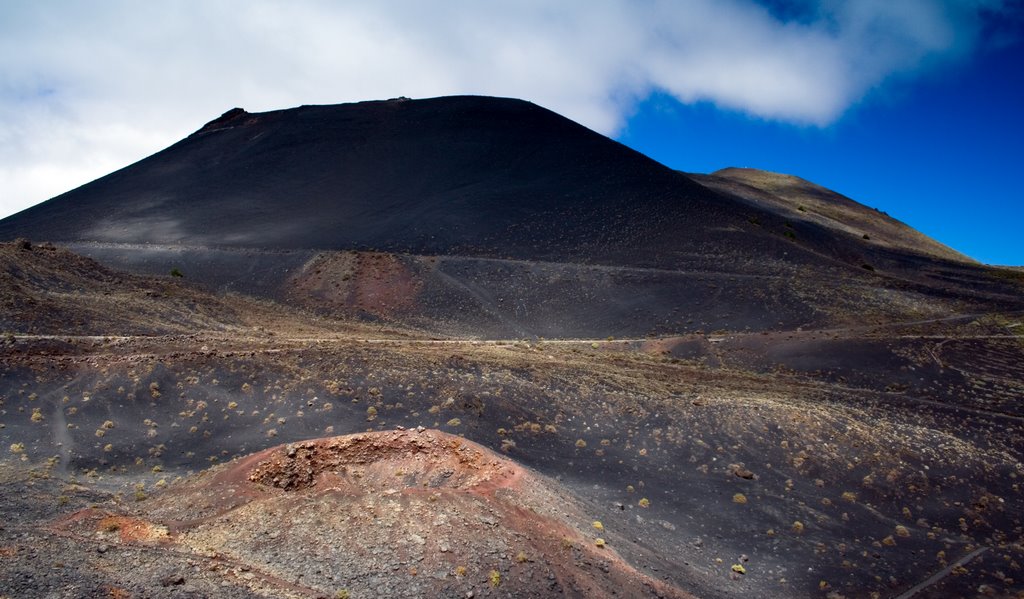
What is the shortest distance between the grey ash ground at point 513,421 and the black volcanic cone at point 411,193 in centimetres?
128

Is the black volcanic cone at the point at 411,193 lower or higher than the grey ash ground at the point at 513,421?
higher

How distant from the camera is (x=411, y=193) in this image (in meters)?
63.4

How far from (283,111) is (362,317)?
52315 mm

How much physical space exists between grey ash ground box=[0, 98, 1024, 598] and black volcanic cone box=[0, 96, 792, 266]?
1278 millimetres

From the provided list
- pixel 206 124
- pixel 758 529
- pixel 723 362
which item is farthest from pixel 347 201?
pixel 758 529

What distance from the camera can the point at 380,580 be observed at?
488 inches

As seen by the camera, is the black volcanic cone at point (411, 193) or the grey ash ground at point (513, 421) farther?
the black volcanic cone at point (411, 193)

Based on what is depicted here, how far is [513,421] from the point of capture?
70.7 ft

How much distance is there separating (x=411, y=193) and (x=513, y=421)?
44404 mm

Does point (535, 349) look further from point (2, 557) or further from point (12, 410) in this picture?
point (2, 557)

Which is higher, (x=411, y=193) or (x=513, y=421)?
(x=411, y=193)

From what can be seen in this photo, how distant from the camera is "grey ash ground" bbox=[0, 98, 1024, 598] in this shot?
13320 millimetres

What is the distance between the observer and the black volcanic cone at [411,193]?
174 ft

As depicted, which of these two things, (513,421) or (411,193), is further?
(411,193)
